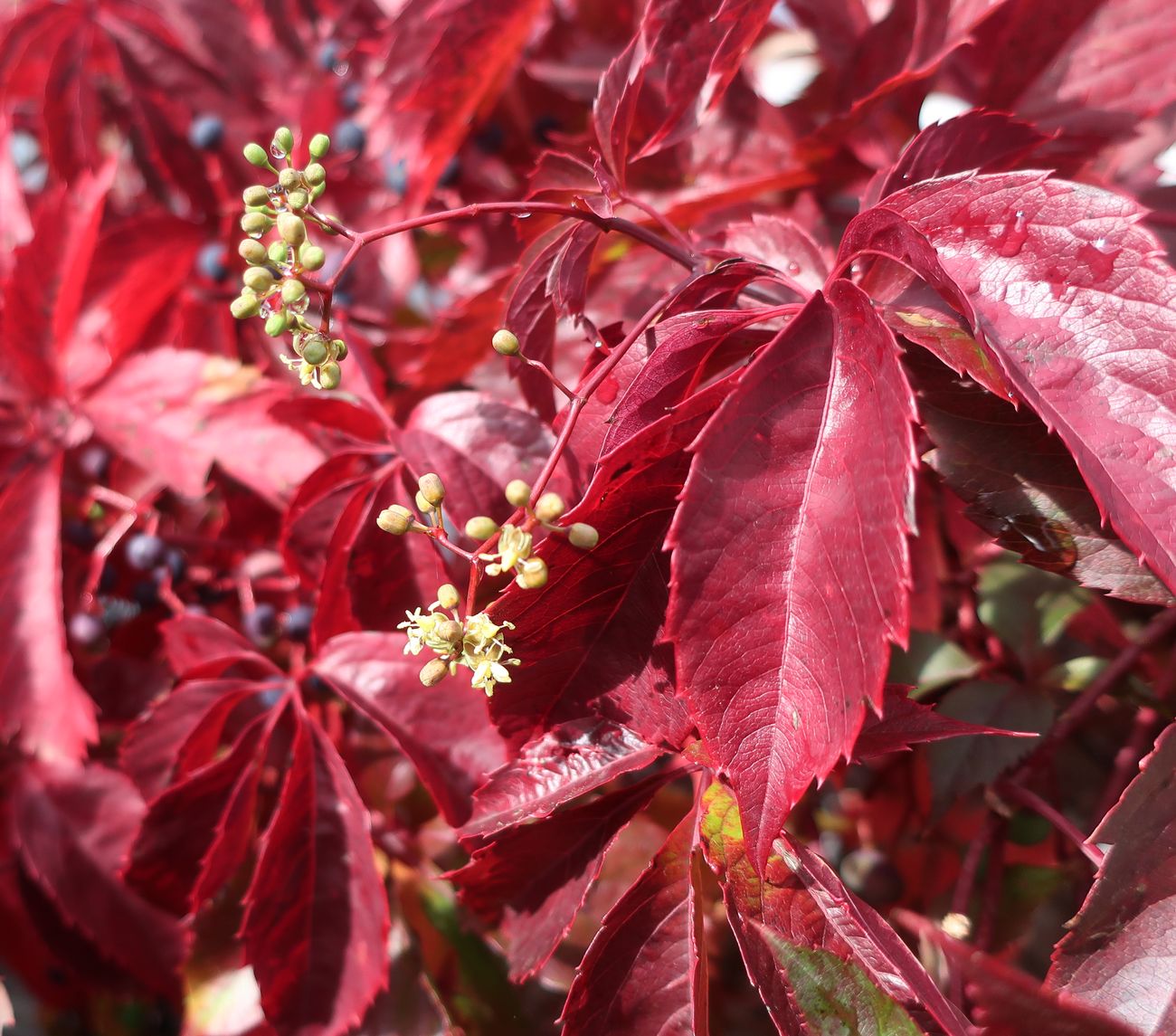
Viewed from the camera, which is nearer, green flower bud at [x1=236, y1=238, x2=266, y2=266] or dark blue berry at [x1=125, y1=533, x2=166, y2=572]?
green flower bud at [x1=236, y1=238, x2=266, y2=266]

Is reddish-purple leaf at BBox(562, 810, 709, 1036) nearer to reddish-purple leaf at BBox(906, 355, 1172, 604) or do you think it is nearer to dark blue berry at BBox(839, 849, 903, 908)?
reddish-purple leaf at BBox(906, 355, 1172, 604)

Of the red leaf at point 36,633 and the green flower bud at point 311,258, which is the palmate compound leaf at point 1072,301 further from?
the red leaf at point 36,633

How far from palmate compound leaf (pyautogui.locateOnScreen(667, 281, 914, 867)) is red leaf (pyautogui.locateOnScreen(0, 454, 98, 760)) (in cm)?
73

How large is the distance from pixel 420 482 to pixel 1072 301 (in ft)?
1.26

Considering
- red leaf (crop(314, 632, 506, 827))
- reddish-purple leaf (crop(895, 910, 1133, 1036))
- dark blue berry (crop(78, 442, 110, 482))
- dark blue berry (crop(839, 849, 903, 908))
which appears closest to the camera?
reddish-purple leaf (crop(895, 910, 1133, 1036))

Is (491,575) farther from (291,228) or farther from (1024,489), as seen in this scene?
(1024,489)

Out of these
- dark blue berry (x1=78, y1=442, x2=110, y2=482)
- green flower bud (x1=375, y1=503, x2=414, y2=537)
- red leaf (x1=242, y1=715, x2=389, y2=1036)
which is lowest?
red leaf (x1=242, y1=715, x2=389, y2=1036)

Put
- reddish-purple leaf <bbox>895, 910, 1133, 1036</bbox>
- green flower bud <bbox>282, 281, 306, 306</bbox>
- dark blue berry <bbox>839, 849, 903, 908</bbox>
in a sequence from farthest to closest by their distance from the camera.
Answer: dark blue berry <bbox>839, 849, 903, 908</bbox>, green flower bud <bbox>282, 281, 306, 306</bbox>, reddish-purple leaf <bbox>895, 910, 1133, 1036</bbox>

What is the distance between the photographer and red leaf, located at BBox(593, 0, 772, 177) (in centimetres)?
69

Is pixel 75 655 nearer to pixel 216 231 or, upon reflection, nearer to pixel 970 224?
pixel 216 231

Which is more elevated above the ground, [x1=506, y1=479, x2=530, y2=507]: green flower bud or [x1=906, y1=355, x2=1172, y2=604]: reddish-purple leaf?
[x1=506, y1=479, x2=530, y2=507]: green flower bud

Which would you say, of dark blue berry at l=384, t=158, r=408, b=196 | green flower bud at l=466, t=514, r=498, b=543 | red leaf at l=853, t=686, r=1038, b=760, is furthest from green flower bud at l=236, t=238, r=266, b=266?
dark blue berry at l=384, t=158, r=408, b=196

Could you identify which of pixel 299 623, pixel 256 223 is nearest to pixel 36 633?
pixel 299 623

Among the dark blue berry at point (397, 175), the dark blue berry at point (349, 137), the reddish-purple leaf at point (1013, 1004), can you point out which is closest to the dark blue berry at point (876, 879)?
the reddish-purple leaf at point (1013, 1004)
